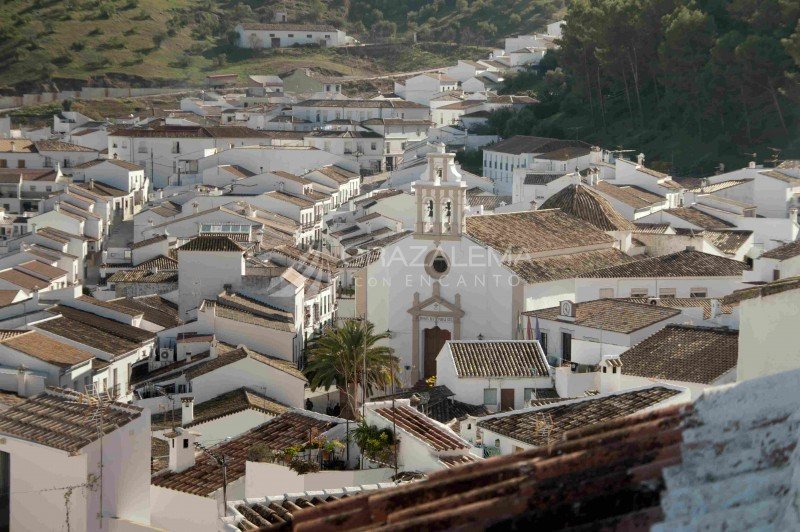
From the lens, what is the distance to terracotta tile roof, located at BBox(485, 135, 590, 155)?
55500mm

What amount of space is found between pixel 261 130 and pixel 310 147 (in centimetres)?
708

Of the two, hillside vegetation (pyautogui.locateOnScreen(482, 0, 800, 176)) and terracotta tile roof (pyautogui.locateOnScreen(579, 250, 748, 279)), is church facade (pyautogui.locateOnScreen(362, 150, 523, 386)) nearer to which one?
terracotta tile roof (pyautogui.locateOnScreen(579, 250, 748, 279))

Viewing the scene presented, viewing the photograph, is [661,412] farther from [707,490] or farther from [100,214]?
[100,214]

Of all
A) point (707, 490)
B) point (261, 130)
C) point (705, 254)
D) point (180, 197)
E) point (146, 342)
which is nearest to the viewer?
point (707, 490)

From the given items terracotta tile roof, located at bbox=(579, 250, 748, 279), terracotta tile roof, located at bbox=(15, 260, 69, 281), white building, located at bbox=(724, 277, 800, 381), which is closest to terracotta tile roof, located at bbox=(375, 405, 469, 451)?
white building, located at bbox=(724, 277, 800, 381)

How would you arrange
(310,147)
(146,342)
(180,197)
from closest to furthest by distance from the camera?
(146,342) → (180,197) → (310,147)

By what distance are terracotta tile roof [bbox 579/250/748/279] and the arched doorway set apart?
9.58ft

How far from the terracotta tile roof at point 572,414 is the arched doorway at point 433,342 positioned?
1380 cm

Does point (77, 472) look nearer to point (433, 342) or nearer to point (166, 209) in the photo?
point (433, 342)

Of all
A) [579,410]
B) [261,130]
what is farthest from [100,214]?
[579,410]

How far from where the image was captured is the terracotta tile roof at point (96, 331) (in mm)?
27359

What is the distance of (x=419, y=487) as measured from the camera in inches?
165

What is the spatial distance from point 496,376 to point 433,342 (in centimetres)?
732

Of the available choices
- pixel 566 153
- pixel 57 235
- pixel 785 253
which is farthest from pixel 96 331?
pixel 566 153
